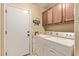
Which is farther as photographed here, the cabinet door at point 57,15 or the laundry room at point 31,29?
the cabinet door at point 57,15

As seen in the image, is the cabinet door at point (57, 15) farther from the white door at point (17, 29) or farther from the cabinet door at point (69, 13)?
the white door at point (17, 29)

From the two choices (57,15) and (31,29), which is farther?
(57,15)

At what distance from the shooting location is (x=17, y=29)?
1433 millimetres

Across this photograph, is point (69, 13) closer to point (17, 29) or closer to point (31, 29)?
point (31, 29)

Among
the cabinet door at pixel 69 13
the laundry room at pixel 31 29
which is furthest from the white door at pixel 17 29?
the cabinet door at pixel 69 13

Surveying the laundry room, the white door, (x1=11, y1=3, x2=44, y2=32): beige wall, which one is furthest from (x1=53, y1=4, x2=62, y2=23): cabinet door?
the white door

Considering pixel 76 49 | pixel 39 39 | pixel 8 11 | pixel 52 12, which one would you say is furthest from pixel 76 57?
pixel 8 11

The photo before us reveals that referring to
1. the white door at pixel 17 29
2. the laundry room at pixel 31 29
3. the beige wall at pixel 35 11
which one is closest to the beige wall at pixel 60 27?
the laundry room at pixel 31 29

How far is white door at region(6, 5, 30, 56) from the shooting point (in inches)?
55.2

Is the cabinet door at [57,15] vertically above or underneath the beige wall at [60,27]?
above

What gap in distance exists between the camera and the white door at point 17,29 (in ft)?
4.60

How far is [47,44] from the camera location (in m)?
1.54

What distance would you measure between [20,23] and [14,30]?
5.3 inches

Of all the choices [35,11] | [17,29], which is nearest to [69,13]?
[35,11]
